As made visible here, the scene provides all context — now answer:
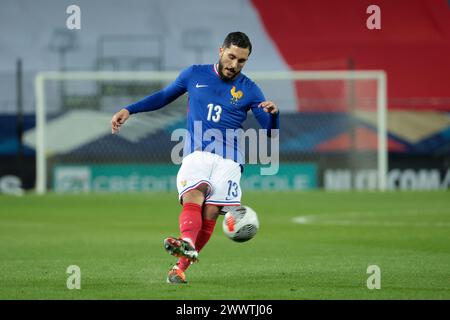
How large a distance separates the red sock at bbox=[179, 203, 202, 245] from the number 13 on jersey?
0.73m

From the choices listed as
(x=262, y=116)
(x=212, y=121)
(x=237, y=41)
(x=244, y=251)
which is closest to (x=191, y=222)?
(x=212, y=121)

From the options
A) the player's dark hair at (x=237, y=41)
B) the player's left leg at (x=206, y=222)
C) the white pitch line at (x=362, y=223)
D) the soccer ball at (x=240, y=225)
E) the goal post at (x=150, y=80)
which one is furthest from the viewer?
the goal post at (x=150, y=80)

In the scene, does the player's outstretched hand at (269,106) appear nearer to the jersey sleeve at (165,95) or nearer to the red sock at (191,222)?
the jersey sleeve at (165,95)

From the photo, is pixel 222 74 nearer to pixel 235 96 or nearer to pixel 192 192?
pixel 235 96

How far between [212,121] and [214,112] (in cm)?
7

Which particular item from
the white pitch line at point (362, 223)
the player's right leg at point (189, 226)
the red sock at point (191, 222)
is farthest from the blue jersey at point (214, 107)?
the white pitch line at point (362, 223)

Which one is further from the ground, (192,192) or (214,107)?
(214,107)

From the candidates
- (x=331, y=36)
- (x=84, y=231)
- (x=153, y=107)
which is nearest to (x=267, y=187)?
(x=331, y=36)

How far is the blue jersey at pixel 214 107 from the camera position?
8.06 meters

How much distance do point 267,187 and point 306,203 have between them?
14.3ft

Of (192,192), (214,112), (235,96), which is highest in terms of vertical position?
(235,96)

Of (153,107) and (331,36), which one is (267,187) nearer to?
(331,36)

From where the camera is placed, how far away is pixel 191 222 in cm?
765

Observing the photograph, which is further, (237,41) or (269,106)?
(237,41)
